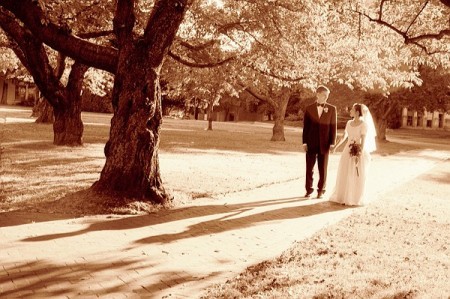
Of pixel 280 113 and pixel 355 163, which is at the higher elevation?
pixel 280 113

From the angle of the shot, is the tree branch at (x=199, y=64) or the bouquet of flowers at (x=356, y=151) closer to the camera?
the bouquet of flowers at (x=356, y=151)

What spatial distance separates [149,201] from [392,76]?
988 cm

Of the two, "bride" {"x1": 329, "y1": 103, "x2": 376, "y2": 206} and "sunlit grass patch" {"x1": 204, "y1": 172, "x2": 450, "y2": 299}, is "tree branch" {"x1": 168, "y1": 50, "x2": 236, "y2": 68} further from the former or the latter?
"sunlit grass patch" {"x1": 204, "y1": 172, "x2": 450, "y2": 299}

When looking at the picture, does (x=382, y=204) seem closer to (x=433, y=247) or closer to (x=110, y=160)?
(x=433, y=247)

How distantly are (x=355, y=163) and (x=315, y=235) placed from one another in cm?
343

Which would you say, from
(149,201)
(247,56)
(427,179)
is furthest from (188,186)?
(427,179)

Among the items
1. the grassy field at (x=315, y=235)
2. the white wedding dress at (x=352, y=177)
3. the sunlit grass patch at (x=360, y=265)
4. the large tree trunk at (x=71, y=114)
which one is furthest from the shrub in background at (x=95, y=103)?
the sunlit grass patch at (x=360, y=265)

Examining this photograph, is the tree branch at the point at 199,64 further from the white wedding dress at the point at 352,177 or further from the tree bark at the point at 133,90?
the tree bark at the point at 133,90

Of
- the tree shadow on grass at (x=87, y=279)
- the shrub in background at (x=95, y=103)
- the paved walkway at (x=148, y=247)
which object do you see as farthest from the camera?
the shrub in background at (x=95, y=103)

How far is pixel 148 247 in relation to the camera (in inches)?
240

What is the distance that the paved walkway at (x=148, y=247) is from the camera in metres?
4.73

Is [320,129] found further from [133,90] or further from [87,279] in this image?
[87,279]

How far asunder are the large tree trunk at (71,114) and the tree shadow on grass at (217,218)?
10959 mm

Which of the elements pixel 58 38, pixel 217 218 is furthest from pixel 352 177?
pixel 58 38
